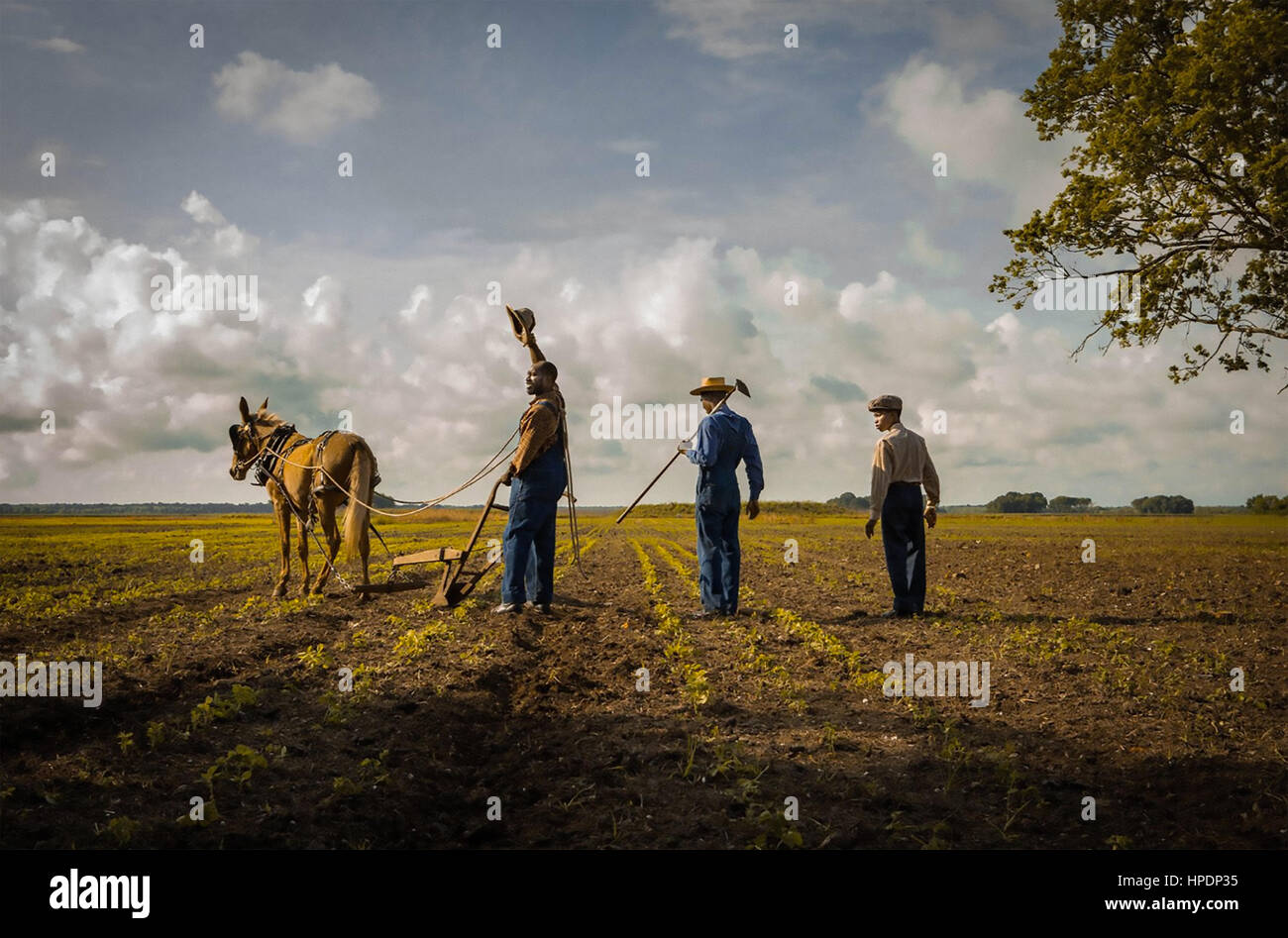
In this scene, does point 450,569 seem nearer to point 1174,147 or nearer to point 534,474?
point 534,474

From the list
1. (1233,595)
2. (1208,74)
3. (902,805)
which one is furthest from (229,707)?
(1208,74)

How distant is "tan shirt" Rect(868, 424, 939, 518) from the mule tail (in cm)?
701

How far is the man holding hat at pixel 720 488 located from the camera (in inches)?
461

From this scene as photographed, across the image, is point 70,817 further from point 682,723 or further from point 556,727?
point 682,723

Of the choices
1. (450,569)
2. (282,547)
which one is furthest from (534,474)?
(282,547)

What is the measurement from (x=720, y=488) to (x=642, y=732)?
220 inches

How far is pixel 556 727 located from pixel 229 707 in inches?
105

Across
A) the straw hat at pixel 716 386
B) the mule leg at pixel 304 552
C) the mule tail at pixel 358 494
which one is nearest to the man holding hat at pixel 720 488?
the straw hat at pixel 716 386

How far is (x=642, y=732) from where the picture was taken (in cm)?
662

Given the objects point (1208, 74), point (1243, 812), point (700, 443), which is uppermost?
point (1208, 74)

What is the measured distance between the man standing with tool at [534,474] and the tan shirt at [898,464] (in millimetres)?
4203

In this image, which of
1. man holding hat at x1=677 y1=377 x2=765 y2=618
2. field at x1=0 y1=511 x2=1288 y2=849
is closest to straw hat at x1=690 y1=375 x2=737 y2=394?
man holding hat at x1=677 y1=377 x2=765 y2=618

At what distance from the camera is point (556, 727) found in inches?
272

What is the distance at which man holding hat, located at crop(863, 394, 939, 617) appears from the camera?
11.4 meters
